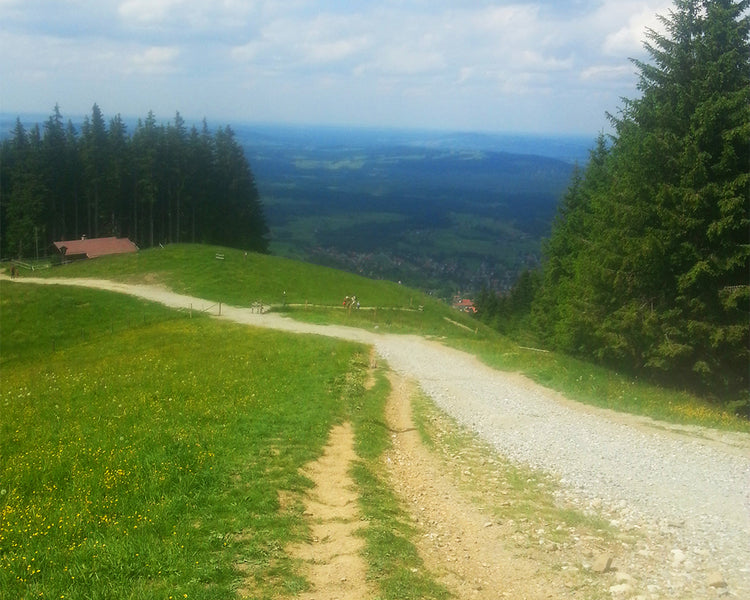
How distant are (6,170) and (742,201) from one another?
80614mm

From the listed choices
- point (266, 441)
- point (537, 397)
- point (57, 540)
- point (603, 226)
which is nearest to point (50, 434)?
point (266, 441)

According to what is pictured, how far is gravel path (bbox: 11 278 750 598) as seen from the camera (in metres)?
9.05

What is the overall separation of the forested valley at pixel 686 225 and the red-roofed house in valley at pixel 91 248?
52.2m

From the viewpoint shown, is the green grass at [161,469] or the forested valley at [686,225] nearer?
the green grass at [161,469]

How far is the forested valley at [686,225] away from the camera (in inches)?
859

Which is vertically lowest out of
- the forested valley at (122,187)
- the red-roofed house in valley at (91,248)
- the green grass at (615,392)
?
the green grass at (615,392)

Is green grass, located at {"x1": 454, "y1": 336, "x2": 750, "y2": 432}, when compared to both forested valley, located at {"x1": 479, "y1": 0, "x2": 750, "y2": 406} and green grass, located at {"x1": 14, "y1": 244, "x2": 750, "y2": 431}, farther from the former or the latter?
forested valley, located at {"x1": 479, "y1": 0, "x2": 750, "y2": 406}

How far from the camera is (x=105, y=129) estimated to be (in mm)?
80938

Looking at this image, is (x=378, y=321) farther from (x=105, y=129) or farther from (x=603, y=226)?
(x=105, y=129)

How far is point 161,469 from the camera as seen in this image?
1112 centimetres

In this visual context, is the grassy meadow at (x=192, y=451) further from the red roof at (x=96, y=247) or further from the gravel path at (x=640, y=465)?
the red roof at (x=96, y=247)

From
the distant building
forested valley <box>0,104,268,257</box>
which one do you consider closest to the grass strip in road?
forested valley <box>0,104,268,257</box>

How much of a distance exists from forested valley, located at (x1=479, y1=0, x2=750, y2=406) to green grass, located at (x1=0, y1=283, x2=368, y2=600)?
38.8 feet

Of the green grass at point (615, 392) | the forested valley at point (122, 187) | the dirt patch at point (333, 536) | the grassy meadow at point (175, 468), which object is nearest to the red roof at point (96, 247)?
the forested valley at point (122, 187)
